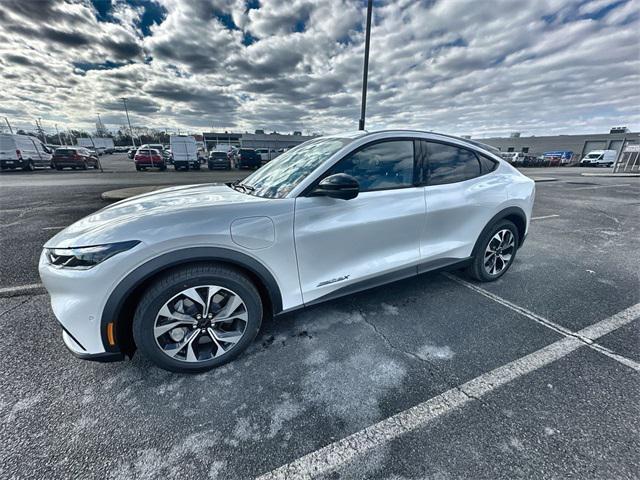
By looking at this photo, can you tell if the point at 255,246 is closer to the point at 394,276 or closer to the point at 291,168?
the point at 291,168

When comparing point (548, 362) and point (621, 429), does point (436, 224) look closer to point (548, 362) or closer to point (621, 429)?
point (548, 362)

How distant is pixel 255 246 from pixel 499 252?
3090mm

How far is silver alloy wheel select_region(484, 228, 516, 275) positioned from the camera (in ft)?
11.3

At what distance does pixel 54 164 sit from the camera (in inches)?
782

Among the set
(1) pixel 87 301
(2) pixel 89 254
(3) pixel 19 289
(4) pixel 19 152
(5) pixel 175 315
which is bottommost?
(3) pixel 19 289

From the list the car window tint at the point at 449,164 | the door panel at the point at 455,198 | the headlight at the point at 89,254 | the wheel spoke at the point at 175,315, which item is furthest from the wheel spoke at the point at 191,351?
the car window tint at the point at 449,164

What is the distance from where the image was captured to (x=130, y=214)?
6.73ft

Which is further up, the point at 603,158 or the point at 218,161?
the point at 218,161

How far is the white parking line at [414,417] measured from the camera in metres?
1.49

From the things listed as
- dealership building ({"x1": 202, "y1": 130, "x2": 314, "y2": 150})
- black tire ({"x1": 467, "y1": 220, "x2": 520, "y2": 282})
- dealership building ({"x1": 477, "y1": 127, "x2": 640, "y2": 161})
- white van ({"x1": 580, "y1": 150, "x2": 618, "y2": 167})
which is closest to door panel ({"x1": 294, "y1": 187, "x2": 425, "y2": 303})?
black tire ({"x1": 467, "y1": 220, "x2": 520, "y2": 282})

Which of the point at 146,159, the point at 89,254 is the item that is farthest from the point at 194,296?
the point at 146,159

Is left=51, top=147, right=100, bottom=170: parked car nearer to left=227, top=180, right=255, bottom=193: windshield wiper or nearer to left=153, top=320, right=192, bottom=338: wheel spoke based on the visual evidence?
left=227, top=180, right=255, bottom=193: windshield wiper

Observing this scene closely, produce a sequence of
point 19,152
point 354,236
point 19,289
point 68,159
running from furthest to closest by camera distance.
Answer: point 68,159 → point 19,152 → point 19,289 → point 354,236

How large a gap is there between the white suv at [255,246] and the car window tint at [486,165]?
285mm
